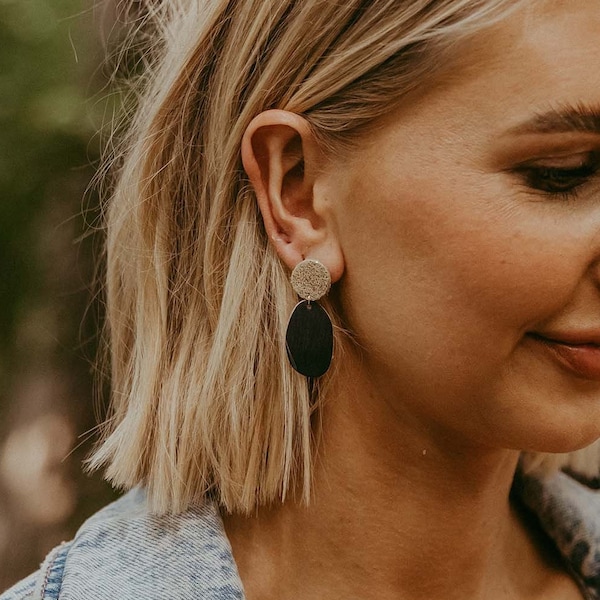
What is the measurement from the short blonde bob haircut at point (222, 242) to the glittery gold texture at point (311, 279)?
67mm

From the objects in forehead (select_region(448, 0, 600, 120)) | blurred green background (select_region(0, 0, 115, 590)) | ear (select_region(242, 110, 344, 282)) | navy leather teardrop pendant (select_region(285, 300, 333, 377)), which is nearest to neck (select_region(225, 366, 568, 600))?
navy leather teardrop pendant (select_region(285, 300, 333, 377))

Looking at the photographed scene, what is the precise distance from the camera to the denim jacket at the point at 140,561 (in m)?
1.87

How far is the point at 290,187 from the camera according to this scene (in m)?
1.85

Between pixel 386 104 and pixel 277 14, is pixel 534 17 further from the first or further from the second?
pixel 277 14

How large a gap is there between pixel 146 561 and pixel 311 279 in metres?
0.61

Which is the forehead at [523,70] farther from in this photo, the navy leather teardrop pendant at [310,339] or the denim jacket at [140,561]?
the denim jacket at [140,561]

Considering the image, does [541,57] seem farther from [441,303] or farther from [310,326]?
[310,326]

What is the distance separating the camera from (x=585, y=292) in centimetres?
163

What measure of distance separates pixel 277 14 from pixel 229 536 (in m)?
0.98

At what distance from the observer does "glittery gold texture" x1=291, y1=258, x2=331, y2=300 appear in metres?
1.78

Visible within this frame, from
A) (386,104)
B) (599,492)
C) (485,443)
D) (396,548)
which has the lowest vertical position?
(599,492)

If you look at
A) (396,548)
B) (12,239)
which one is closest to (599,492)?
(396,548)

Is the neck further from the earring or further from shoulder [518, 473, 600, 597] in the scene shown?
shoulder [518, 473, 600, 597]

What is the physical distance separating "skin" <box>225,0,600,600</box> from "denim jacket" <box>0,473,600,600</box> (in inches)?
2.9
